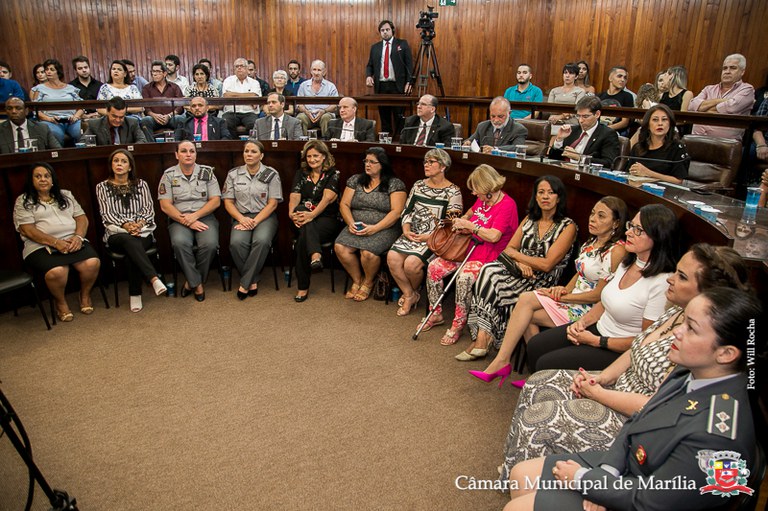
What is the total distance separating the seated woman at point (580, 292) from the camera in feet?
8.55

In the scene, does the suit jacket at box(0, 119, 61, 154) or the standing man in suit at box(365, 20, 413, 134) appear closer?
the suit jacket at box(0, 119, 61, 154)

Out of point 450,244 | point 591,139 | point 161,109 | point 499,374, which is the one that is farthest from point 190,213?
point 591,139

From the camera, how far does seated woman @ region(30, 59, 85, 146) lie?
5.15m

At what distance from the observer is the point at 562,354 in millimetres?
2385

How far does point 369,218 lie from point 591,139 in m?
1.63

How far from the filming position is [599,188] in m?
2.94

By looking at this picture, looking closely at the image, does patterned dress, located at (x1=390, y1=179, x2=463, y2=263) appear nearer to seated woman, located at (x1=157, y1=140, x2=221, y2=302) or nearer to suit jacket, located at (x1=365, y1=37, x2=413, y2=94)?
seated woman, located at (x1=157, y1=140, x2=221, y2=302)

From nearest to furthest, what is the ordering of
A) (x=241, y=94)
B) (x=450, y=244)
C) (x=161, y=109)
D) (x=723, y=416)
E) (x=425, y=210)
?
(x=723, y=416) → (x=450, y=244) → (x=425, y=210) → (x=161, y=109) → (x=241, y=94)

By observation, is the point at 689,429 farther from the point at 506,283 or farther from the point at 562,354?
the point at 506,283

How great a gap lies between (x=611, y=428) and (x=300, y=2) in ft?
25.9

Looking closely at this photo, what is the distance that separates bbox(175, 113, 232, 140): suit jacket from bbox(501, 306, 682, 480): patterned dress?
385cm

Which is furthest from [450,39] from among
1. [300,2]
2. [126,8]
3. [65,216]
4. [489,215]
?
[65,216]

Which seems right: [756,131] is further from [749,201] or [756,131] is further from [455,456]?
[455,456]

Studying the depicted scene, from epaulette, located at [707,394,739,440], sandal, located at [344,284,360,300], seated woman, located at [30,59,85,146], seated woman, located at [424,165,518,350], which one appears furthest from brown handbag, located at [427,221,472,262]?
seated woman, located at [30,59,85,146]
